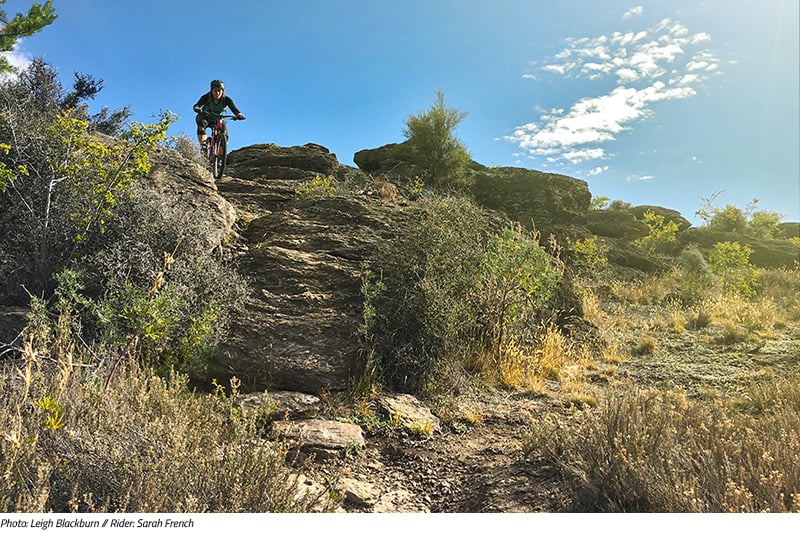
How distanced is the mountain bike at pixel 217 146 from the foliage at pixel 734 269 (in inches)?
522

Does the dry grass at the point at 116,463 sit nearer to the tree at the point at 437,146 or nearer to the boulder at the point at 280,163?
the boulder at the point at 280,163

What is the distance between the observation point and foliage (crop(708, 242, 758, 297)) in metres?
13.0

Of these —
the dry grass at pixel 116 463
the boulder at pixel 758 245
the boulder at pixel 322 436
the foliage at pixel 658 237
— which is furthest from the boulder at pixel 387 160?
the dry grass at pixel 116 463

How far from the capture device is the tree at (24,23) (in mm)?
5580

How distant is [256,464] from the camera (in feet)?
8.16

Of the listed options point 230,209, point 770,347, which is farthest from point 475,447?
point 770,347

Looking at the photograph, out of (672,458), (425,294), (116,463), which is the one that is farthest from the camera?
(425,294)

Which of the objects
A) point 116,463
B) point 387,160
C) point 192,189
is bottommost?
point 116,463

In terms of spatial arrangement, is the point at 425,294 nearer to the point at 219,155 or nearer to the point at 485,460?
the point at 485,460

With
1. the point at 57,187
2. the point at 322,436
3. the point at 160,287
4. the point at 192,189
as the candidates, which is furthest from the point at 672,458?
the point at 192,189

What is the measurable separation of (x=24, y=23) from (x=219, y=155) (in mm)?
3756

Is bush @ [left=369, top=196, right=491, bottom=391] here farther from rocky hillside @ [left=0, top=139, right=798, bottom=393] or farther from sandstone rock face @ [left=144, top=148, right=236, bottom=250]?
sandstone rock face @ [left=144, top=148, right=236, bottom=250]

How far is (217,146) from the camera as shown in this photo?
9.06m

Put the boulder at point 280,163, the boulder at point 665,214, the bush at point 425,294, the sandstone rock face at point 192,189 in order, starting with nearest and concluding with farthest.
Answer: the bush at point 425,294
the sandstone rock face at point 192,189
the boulder at point 280,163
the boulder at point 665,214
